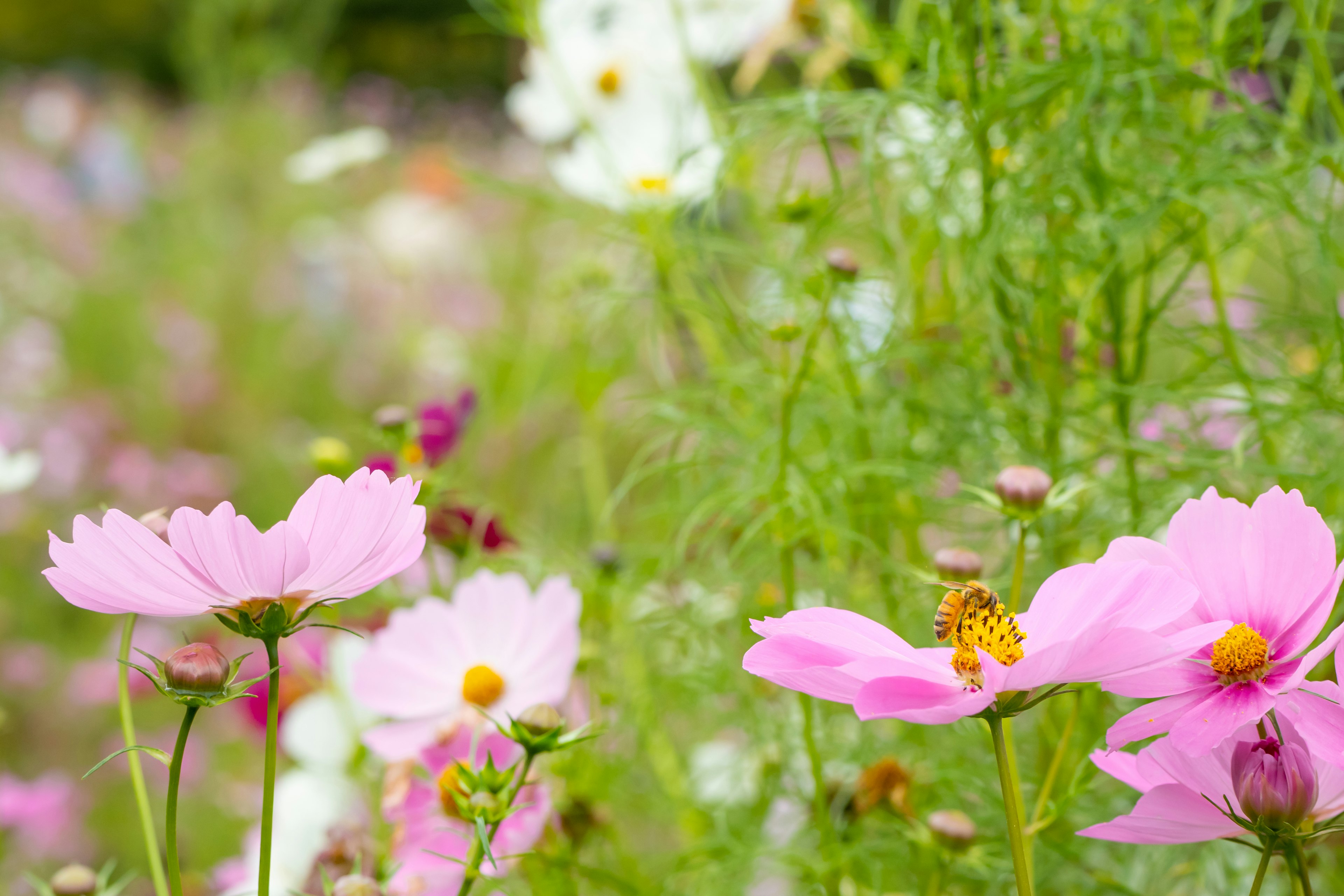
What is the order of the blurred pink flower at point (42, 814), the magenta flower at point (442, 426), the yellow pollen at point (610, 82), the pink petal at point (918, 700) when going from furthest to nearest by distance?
the yellow pollen at point (610, 82) → the blurred pink flower at point (42, 814) → the magenta flower at point (442, 426) → the pink petal at point (918, 700)

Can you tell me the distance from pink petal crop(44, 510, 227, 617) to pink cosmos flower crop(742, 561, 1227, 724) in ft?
0.34

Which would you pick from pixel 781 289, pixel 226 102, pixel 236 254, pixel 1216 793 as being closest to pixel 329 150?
pixel 781 289

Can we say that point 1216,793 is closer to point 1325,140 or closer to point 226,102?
point 1325,140

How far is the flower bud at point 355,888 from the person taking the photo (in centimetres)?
23

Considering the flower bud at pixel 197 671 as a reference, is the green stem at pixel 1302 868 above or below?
above

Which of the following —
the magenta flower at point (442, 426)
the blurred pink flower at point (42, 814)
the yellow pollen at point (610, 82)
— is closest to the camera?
the magenta flower at point (442, 426)

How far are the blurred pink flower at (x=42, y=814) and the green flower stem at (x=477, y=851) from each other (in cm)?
36

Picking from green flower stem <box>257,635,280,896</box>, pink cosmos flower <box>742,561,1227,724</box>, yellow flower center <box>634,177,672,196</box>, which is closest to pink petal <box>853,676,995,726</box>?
pink cosmos flower <box>742,561,1227,724</box>

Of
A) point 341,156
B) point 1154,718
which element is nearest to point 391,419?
point 1154,718

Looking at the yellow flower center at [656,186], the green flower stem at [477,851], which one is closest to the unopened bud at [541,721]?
the green flower stem at [477,851]

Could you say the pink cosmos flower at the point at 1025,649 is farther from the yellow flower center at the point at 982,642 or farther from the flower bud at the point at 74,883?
the flower bud at the point at 74,883

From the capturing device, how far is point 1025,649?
0.19m

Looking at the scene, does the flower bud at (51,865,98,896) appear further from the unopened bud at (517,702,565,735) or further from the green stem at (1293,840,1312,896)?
the green stem at (1293,840,1312,896)

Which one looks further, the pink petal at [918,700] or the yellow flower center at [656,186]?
the yellow flower center at [656,186]
